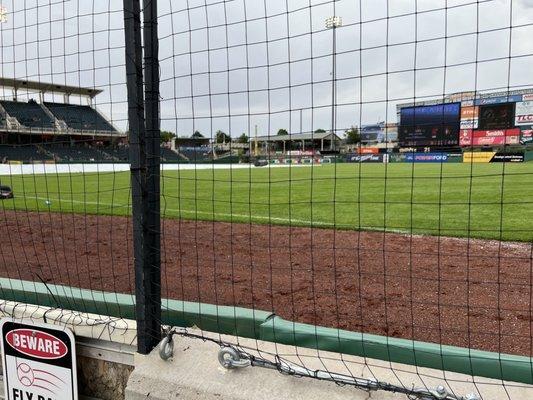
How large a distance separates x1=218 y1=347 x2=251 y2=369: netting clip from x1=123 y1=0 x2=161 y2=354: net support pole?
0.43 metres

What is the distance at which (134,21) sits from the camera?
7.64ft

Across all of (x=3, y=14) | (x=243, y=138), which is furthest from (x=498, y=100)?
(x=3, y=14)

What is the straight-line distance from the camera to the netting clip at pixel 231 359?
224 cm

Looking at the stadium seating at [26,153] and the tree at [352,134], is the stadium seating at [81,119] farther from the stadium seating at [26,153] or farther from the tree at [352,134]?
the tree at [352,134]

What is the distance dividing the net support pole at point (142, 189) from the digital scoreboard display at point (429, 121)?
4.83ft

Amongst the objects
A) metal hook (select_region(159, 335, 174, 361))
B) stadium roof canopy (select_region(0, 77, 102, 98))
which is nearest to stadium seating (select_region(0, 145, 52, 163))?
stadium roof canopy (select_region(0, 77, 102, 98))

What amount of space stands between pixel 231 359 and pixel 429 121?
1.70m

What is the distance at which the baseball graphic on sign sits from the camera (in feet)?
8.29

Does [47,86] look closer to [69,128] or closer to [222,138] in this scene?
[69,128]

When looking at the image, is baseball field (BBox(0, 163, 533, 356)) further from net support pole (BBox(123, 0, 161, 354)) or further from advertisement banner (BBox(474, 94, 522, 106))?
net support pole (BBox(123, 0, 161, 354))

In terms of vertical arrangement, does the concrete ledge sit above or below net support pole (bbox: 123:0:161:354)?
below

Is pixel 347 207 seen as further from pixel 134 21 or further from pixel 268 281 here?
pixel 134 21

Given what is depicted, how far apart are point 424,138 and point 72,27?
251 centimetres

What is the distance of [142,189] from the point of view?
241 centimetres
